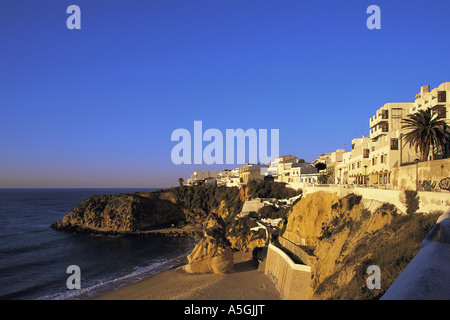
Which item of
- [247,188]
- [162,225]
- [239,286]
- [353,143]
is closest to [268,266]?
[239,286]

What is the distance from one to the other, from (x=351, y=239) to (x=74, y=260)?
117 ft

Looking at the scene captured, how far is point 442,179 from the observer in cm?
2122

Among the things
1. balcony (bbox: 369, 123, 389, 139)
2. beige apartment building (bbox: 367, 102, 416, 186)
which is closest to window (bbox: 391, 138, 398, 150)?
beige apartment building (bbox: 367, 102, 416, 186)

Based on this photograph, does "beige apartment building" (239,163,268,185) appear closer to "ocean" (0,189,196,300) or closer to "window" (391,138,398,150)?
"ocean" (0,189,196,300)

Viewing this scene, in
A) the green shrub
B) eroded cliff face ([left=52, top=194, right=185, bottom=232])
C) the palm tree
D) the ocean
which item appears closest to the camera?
the green shrub

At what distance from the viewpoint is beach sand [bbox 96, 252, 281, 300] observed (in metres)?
25.4

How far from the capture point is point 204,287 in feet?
89.8

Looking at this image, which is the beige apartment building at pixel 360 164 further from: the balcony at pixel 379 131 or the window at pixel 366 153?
the balcony at pixel 379 131

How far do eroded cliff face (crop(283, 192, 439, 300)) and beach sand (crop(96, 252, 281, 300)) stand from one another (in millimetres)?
5295

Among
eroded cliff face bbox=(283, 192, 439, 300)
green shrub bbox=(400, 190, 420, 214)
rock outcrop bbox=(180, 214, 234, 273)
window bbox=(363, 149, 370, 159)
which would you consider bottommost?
rock outcrop bbox=(180, 214, 234, 273)

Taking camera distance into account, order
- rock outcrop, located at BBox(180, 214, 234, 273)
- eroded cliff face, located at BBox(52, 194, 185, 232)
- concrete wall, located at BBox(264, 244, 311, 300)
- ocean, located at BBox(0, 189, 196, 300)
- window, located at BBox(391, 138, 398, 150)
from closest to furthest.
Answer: concrete wall, located at BBox(264, 244, 311, 300) < ocean, located at BBox(0, 189, 196, 300) < window, located at BBox(391, 138, 398, 150) < rock outcrop, located at BBox(180, 214, 234, 273) < eroded cliff face, located at BBox(52, 194, 185, 232)

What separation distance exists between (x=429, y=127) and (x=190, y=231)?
48.0 m

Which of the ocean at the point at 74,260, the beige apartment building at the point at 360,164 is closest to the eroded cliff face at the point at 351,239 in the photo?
the beige apartment building at the point at 360,164
